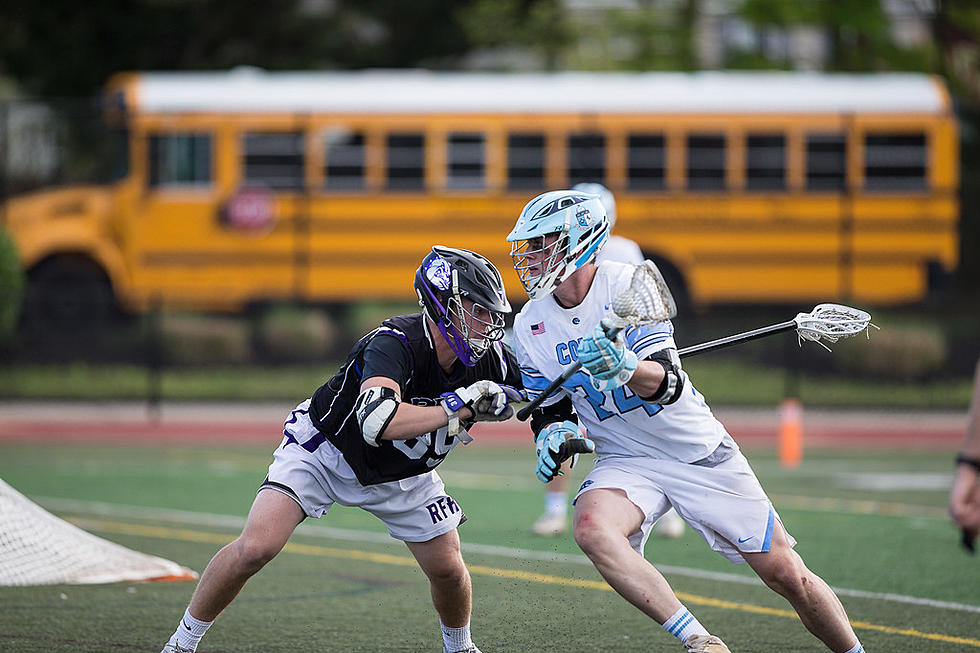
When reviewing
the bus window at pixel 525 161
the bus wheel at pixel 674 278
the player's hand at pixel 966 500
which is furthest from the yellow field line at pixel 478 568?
the bus wheel at pixel 674 278

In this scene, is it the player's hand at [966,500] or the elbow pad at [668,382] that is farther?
the elbow pad at [668,382]

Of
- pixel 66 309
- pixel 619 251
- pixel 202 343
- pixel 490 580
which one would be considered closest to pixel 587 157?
pixel 202 343

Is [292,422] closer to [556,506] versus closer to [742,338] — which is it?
[742,338]

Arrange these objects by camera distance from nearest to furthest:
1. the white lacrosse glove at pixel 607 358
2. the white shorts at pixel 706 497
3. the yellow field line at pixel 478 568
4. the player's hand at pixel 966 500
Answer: the player's hand at pixel 966 500 → the white lacrosse glove at pixel 607 358 → the white shorts at pixel 706 497 → the yellow field line at pixel 478 568

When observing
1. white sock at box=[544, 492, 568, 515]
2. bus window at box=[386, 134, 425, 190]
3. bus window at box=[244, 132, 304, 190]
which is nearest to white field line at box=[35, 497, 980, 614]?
white sock at box=[544, 492, 568, 515]

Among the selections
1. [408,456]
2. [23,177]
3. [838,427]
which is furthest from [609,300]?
[23,177]

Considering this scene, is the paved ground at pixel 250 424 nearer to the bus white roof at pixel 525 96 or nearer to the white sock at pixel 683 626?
the bus white roof at pixel 525 96

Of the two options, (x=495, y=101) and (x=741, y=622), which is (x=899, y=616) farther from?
(x=495, y=101)

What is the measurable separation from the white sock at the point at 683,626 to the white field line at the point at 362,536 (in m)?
2.69

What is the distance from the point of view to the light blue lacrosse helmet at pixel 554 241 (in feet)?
16.7

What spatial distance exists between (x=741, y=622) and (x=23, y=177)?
17.7 metres

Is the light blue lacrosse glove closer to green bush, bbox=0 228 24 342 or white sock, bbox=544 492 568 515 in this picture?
white sock, bbox=544 492 568 515

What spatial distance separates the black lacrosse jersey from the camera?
Result: 17.1 feet

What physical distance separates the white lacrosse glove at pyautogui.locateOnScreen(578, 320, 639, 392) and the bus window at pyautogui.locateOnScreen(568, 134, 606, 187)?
14990 mm
